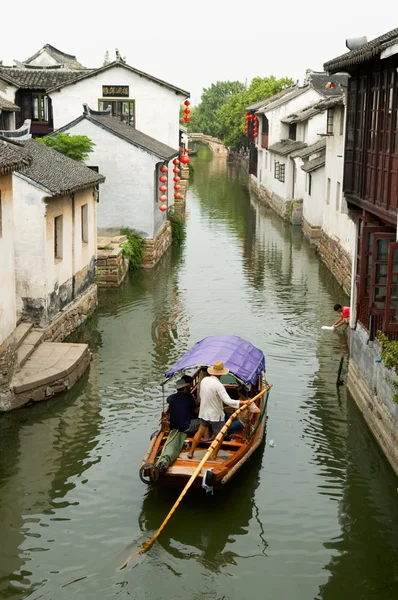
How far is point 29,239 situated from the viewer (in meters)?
17.7

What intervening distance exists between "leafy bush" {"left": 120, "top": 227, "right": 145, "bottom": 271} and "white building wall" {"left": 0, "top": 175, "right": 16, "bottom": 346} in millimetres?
12541

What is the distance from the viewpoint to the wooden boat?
443 inches

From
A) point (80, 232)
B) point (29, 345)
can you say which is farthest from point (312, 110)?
point (29, 345)

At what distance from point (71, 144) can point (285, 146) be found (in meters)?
21.8

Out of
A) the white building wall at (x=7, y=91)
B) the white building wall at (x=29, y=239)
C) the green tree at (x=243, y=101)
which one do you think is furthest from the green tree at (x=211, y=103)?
the white building wall at (x=29, y=239)

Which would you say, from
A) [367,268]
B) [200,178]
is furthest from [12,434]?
[200,178]

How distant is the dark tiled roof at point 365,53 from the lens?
1190 cm

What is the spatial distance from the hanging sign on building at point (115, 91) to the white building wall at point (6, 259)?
2340cm

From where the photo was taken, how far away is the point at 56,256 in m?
19.2

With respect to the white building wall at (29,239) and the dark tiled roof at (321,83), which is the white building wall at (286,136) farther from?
the white building wall at (29,239)

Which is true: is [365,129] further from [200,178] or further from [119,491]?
[200,178]

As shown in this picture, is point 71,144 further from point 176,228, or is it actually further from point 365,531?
point 365,531

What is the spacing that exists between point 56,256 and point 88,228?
126 inches

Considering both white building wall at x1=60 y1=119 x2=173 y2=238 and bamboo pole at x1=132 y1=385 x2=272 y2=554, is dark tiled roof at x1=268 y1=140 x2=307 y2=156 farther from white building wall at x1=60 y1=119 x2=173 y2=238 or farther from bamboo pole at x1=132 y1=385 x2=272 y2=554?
bamboo pole at x1=132 y1=385 x2=272 y2=554
